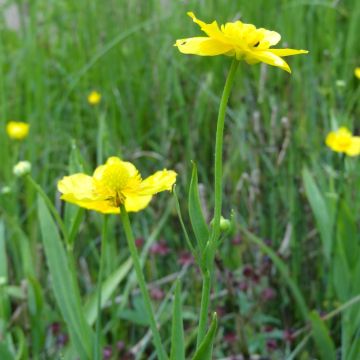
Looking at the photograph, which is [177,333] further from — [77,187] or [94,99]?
[94,99]

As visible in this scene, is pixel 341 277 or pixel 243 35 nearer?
pixel 243 35

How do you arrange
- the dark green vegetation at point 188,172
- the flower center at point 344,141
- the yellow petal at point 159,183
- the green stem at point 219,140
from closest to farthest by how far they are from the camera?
the green stem at point 219,140, the yellow petal at point 159,183, the dark green vegetation at point 188,172, the flower center at point 344,141

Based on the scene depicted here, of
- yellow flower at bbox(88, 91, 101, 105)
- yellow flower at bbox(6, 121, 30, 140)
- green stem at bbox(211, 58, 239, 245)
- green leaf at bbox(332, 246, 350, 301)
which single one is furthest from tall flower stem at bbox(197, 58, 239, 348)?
yellow flower at bbox(88, 91, 101, 105)

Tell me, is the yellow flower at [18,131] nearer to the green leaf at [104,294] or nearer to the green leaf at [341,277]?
the green leaf at [104,294]

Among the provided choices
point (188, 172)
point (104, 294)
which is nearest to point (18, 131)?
point (188, 172)

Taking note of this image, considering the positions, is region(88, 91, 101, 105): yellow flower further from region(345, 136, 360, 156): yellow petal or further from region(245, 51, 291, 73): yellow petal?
region(245, 51, 291, 73): yellow petal

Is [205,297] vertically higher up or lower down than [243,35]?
lower down

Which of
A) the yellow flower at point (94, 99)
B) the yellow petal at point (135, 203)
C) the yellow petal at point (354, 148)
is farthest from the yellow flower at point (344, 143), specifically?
the yellow flower at point (94, 99)
